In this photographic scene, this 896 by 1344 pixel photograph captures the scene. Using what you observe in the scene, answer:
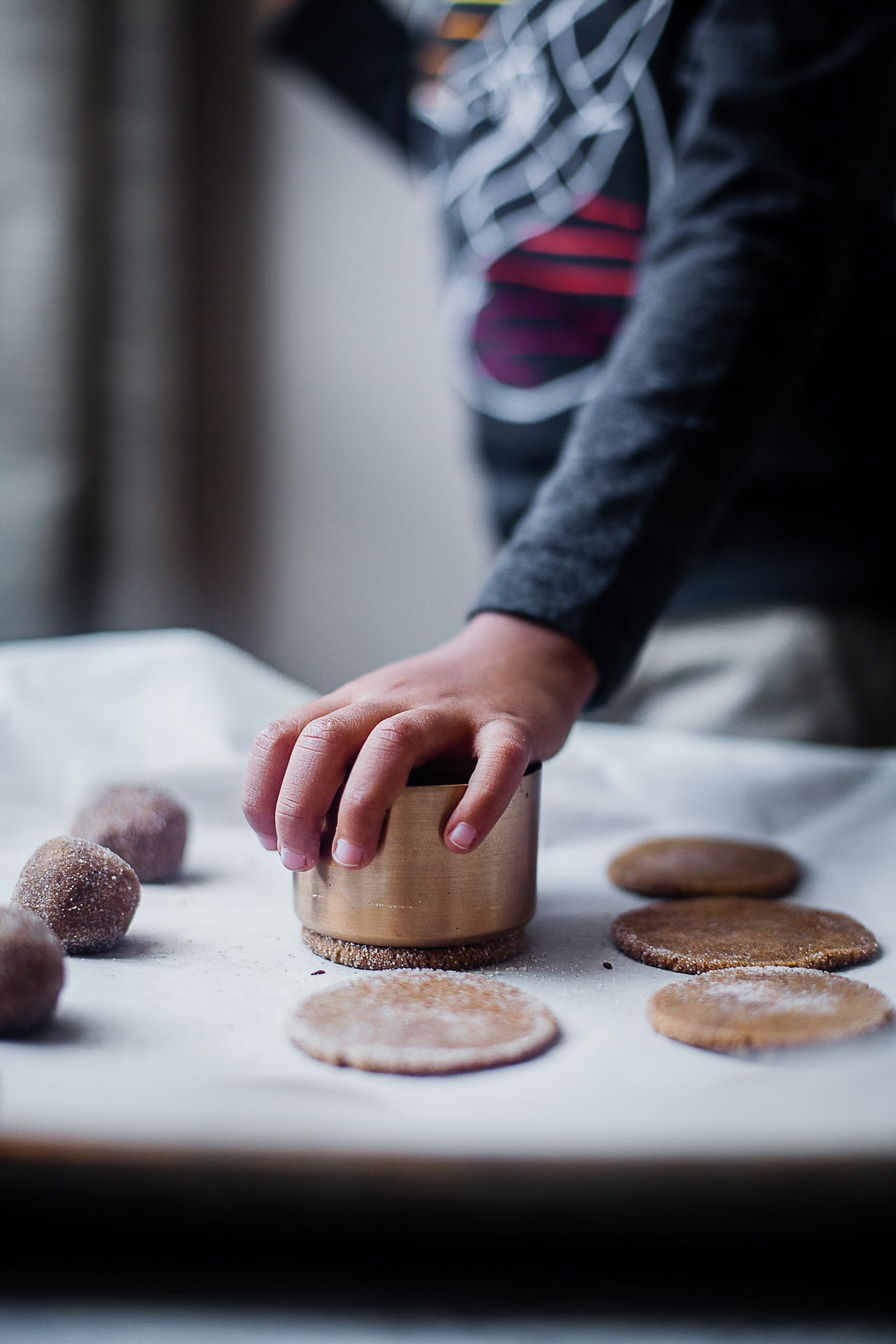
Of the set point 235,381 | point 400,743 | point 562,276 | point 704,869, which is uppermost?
point 562,276

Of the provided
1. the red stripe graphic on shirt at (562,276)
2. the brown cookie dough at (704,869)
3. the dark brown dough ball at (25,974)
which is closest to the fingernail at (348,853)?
the dark brown dough ball at (25,974)

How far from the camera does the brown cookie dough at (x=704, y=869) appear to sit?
2.21 ft

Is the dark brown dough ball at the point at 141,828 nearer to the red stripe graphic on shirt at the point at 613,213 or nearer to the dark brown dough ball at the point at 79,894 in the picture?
the dark brown dough ball at the point at 79,894

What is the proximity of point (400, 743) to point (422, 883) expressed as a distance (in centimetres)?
7

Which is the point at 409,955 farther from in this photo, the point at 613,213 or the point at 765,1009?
the point at 613,213

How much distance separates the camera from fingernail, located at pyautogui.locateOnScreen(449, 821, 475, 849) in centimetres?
50

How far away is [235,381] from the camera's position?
2334 millimetres

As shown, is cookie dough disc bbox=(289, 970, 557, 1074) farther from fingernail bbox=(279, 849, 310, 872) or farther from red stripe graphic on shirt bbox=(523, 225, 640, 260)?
red stripe graphic on shirt bbox=(523, 225, 640, 260)

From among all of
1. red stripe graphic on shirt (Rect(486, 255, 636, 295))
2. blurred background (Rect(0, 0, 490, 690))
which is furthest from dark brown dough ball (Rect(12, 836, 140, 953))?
blurred background (Rect(0, 0, 490, 690))

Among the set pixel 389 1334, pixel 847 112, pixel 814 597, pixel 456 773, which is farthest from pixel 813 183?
pixel 389 1334

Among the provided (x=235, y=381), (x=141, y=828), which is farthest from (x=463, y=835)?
(x=235, y=381)

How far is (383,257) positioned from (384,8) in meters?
0.90

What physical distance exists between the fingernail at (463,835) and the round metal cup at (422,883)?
13 mm

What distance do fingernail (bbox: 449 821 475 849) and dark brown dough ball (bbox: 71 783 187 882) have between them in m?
0.24
